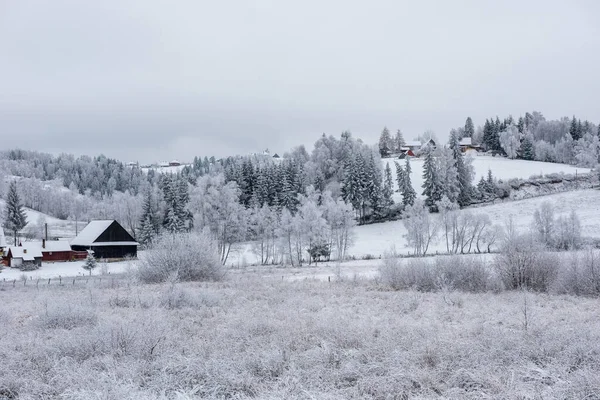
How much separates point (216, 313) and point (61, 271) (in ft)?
148

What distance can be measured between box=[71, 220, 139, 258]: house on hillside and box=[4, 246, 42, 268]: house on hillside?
22.3 ft

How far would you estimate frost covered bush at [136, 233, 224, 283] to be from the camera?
31081 millimetres

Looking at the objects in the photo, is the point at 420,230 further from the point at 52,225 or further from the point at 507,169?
the point at 52,225

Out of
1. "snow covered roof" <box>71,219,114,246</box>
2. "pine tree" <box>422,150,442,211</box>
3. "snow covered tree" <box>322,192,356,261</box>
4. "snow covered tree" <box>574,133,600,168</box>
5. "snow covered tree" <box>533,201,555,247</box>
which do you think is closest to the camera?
"snow covered tree" <box>533,201,555,247</box>

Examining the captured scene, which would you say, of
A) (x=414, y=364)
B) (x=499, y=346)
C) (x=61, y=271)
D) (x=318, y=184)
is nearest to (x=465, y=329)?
(x=499, y=346)

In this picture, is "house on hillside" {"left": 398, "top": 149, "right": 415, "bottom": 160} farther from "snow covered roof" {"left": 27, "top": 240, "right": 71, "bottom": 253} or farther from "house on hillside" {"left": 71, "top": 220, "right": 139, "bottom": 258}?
"snow covered roof" {"left": 27, "top": 240, "right": 71, "bottom": 253}

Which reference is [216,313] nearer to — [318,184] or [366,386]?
[366,386]

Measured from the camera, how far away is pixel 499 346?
9.73 meters

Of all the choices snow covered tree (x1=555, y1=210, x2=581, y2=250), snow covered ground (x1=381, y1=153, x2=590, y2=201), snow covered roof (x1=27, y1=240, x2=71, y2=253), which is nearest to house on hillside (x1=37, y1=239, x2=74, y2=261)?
snow covered roof (x1=27, y1=240, x2=71, y2=253)

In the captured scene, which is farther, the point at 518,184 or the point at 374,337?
the point at 518,184

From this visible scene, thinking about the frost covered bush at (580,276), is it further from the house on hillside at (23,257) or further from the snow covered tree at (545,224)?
the house on hillside at (23,257)

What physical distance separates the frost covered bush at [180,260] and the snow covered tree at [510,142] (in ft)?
306

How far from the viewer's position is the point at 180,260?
31.6 m

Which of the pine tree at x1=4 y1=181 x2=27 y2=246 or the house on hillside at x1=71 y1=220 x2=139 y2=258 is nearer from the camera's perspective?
the house on hillside at x1=71 y1=220 x2=139 y2=258
